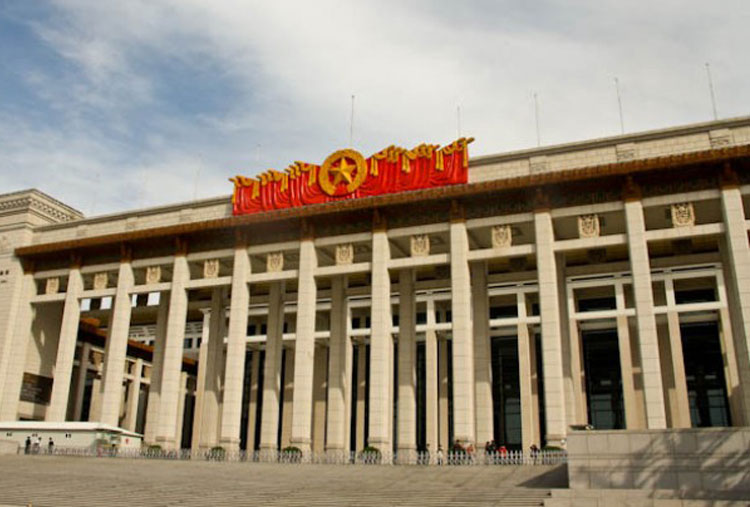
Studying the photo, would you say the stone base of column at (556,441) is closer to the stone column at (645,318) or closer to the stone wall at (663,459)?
the stone column at (645,318)

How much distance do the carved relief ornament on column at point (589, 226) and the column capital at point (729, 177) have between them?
6.76 metres

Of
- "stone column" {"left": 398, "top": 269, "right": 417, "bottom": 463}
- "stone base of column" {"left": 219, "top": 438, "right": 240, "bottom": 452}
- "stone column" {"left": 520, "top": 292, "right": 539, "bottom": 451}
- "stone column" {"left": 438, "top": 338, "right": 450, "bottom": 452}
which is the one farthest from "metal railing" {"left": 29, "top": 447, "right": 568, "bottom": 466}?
"stone column" {"left": 438, "top": 338, "right": 450, "bottom": 452}

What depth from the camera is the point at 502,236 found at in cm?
4222

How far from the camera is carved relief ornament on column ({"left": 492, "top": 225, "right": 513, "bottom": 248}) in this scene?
138ft

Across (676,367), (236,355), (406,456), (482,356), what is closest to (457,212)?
(482,356)

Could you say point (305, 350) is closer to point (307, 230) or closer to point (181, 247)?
point (307, 230)

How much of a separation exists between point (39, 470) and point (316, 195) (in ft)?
74.5

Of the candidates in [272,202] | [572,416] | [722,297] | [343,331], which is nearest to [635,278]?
[572,416]

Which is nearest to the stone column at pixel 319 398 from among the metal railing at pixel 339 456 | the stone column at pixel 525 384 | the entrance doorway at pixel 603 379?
the metal railing at pixel 339 456

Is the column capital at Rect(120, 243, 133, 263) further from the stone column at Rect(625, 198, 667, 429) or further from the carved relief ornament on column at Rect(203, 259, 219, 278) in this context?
the stone column at Rect(625, 198, 667, 429)

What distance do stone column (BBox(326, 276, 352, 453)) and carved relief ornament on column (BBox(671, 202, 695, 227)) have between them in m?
21.5

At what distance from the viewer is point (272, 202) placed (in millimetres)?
47938

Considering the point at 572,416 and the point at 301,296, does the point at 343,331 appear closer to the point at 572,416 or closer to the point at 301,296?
the point at 301,296

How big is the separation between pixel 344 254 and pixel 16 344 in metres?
26.6
